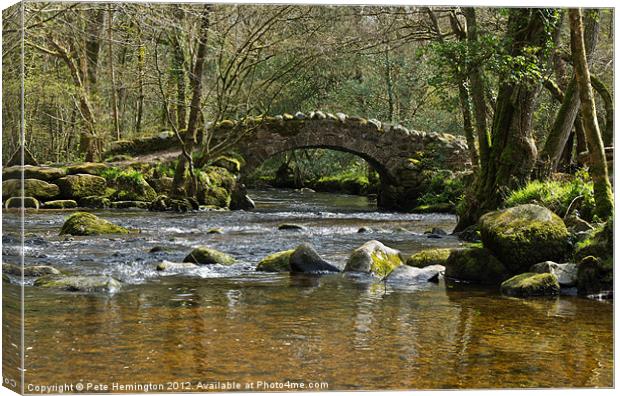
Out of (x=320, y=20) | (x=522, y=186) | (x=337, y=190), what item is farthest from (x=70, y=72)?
(x=337, y=190)

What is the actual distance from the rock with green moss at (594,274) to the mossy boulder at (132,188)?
8055 mm

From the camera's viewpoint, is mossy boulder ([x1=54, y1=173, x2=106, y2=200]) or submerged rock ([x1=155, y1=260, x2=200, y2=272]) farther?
mossy boulder ([x1=54, y1=173, x2=106, y2=200])

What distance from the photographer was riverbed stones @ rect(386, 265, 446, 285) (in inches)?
287

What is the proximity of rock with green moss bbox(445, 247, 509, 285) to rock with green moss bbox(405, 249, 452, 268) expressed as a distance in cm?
29

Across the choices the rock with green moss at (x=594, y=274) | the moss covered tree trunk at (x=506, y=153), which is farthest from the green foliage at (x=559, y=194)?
the rock with green moss at (x=594, y=274)

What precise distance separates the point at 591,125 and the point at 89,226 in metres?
6.13

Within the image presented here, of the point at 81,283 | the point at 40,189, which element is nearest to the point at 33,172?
the point at 81,283

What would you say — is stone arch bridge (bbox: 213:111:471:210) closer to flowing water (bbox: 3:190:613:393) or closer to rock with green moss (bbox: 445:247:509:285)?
rock with green moss (bbox: 445:247:509:285)

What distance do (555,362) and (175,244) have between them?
231 inches

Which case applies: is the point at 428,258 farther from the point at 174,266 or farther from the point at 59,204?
the point at 59,204

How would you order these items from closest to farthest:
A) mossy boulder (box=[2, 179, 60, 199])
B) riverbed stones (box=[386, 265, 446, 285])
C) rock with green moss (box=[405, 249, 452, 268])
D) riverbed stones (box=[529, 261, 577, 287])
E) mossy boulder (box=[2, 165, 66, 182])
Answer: mossy boulder (box=[2, 165, 66, 182]) < riverbed stones (box=[529, 261, 577, 287]) < riverbed stones (box=[386, 265, 446, 285]) < rock with green moss (box=[405, 249, 452, 268]) < mossy boulder (box=[2, 179, 60, 199])

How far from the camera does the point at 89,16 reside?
6777 millimetres

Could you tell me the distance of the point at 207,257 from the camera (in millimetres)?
8328

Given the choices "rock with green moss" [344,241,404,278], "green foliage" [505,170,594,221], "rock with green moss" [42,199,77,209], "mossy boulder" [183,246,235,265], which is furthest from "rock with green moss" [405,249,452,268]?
"rock with green moss" [42,199,77,209]
